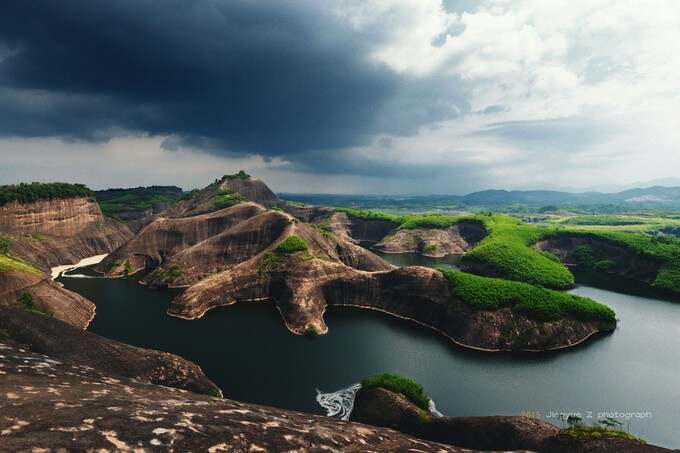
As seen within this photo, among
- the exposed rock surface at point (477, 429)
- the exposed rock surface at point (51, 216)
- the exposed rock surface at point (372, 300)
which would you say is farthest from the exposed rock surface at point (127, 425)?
the exposed rock surface at point (51, 216)

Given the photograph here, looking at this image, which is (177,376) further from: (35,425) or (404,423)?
(35,425)

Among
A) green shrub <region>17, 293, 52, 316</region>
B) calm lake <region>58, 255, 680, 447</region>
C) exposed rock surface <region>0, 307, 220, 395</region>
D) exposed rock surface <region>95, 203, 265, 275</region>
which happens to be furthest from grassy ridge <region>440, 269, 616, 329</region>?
Answer: green shrub <region>17, 293, 52, 316</region>

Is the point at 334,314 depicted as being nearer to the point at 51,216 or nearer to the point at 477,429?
the point at 477,429

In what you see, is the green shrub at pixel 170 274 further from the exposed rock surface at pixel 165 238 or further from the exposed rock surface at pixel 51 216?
the exposed rock surface at pixel 51 216

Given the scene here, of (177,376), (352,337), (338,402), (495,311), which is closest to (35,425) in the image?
(177,376)

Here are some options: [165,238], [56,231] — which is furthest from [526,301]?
[56,231]

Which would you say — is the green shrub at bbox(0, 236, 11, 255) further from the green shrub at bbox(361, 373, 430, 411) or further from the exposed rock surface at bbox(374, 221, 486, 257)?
the exposed rock surface at bbox(374, 221, 486, 257)
